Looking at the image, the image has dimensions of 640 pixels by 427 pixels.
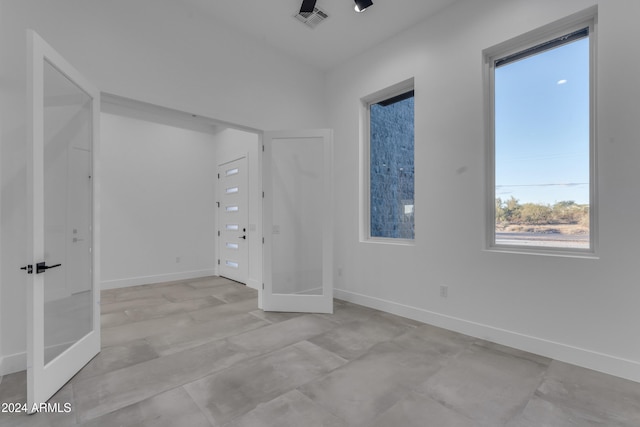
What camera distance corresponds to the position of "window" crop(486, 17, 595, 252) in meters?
2.64

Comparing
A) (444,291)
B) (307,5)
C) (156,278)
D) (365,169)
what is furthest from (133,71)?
(156,278)

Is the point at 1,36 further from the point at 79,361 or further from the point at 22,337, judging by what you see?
the point at 79,361

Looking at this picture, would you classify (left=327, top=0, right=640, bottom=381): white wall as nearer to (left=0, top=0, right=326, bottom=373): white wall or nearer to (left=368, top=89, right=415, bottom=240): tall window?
(left=368, top=89, right=415, bottom=240): tall window

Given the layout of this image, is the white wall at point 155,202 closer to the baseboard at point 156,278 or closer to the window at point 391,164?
the baseboard at point 156,278

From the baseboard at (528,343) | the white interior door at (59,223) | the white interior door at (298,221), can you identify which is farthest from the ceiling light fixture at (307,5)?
the baseboard at (528,343)

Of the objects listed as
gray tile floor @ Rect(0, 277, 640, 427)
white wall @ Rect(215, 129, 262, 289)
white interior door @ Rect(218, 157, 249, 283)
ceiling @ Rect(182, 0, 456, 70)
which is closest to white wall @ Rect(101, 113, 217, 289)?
white interior door @ Rect(218, 157, 249, 283)

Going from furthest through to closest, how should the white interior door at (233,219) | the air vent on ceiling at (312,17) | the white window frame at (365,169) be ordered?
the white interior door at (233,219)
the white window frame at (365,169)
the air vent on ceiling at (312,17)

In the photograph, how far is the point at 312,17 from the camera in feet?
11.5

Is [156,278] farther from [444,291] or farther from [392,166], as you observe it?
[444,291]

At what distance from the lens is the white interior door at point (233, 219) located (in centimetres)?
566

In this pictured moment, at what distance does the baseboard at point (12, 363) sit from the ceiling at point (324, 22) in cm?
366

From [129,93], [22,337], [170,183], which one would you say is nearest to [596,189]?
[129,93]

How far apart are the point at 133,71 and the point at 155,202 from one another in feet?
11.5

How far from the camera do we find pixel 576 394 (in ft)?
6.97
